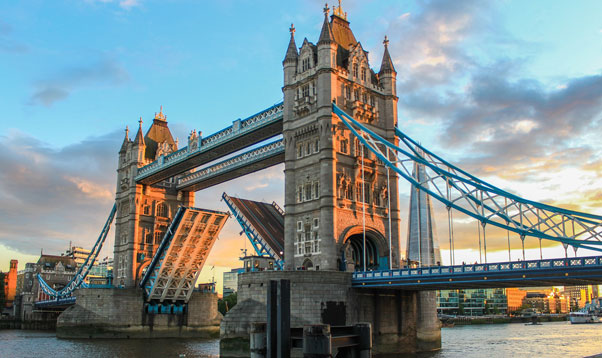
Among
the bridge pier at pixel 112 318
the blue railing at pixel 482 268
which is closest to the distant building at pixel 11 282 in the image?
the bridge pier at pixel 112 318

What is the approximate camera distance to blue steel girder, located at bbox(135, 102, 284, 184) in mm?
51625

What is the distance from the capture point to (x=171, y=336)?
6856 centimetres

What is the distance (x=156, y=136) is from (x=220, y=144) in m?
22.0

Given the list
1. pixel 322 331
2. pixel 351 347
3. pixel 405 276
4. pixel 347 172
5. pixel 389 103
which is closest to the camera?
pixel 322 331

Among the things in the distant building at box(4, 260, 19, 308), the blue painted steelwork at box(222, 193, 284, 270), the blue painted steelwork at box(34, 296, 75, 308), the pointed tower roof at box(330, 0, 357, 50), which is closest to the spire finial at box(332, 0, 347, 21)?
the pointed tower roof at box(330, 0, 357, 50)

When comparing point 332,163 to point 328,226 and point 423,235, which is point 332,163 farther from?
point 423,235

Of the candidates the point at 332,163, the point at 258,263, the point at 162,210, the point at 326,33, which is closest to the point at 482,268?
the point at 332,163

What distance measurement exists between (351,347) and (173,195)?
54.7 metres

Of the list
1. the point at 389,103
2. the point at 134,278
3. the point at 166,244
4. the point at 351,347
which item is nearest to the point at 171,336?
the point at 134,278

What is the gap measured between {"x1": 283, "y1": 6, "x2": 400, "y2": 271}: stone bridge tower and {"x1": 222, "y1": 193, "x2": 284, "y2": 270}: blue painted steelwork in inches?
208

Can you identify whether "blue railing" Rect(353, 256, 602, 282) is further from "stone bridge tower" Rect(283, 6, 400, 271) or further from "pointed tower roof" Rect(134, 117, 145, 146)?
"pointed tower roof" Rect(134, 117, 145, 146)

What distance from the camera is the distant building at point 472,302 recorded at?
6201 inches

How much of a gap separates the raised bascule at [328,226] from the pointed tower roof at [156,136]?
4.72 metres

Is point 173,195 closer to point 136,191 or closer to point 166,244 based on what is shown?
point 136,191
